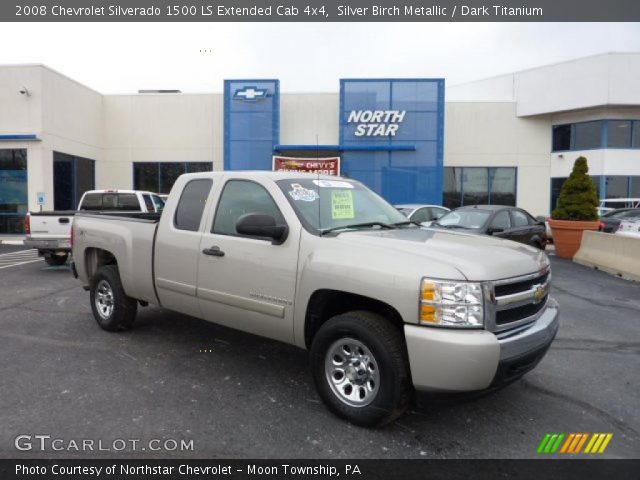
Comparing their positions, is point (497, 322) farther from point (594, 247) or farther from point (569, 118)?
point (569, 118)

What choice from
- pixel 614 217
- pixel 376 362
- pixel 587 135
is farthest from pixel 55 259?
pixel 587 135

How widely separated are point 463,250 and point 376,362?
104 cm

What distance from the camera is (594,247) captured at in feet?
40.0

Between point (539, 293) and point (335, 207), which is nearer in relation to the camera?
point (539, 293)

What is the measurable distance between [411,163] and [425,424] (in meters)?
18.9

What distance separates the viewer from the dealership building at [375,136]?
20.6 metres

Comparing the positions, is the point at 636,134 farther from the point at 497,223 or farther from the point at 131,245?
the point at 131,245

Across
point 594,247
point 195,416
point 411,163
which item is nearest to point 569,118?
point 411,163

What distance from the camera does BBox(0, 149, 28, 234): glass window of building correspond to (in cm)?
1817

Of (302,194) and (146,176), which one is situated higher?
(146,176)

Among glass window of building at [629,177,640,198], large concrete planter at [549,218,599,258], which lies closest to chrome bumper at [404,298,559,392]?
large concrete planter at [549,218,599,258]

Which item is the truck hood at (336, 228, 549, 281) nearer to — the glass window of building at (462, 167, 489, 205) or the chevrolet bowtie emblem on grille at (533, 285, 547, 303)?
the chevrolet bowtie emblem on grille at (533, 285, 547, 303)

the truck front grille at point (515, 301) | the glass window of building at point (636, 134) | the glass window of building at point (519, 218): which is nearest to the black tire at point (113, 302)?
the truck front grille at point (515, 301)

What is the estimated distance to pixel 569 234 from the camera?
1341cm
